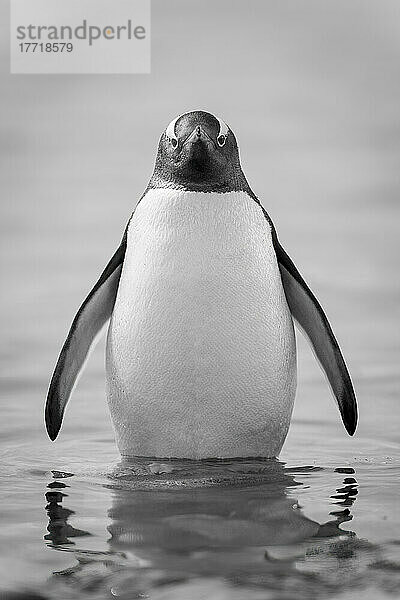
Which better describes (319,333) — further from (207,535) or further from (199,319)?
(207,535)

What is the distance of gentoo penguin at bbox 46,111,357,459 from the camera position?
3465 mm

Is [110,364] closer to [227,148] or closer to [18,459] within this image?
[18,459]

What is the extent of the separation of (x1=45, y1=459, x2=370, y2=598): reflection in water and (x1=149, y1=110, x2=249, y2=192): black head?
1.00 m

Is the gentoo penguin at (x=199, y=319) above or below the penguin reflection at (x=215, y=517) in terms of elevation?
above

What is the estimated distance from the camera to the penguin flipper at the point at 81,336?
3777 mm

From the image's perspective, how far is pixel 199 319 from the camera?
345 centimetres

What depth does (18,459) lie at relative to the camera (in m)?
3.56

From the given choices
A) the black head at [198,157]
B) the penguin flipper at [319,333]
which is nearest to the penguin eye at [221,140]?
the black head at [198,157]

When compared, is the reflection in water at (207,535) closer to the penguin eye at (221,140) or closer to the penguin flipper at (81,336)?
the penguin flipper at (81,336)

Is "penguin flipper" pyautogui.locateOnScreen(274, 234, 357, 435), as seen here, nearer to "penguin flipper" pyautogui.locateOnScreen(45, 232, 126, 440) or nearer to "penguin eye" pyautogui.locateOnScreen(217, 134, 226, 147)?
"penguin eye" pyautogui.locateOnScreen(217, 134, 226, 147)

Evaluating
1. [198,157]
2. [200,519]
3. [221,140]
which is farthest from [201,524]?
[221,140]

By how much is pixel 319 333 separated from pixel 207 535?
1.69 meters

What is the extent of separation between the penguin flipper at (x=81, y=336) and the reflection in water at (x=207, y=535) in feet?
1.93

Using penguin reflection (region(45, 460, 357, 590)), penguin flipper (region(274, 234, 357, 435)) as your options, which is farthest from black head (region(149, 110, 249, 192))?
penguin reflection (region(45, 460, 357, 590))
